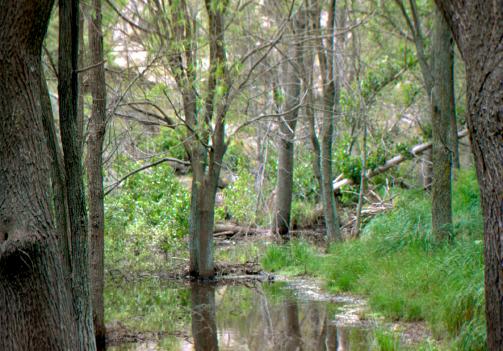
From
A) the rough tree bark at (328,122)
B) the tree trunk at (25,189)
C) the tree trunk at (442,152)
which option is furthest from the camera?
the rough tree bark at (328,122)

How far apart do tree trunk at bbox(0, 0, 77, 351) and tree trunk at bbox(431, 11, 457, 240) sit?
7504 millimetres

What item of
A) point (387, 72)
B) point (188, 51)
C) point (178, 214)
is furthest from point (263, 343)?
point (387, 72)

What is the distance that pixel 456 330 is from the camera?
25.8ft

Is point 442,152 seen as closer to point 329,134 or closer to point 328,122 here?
point 328,122

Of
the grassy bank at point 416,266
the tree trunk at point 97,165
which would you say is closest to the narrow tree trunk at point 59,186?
the tree trunk at point 97,165

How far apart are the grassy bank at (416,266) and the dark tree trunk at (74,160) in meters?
3.90

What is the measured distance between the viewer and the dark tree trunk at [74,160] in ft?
20.2

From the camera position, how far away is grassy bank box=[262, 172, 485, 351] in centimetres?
788

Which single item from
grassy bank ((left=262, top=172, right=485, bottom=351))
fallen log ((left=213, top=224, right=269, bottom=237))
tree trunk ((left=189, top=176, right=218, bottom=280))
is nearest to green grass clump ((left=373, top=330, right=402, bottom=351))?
grassy bank ((left=262, top=172, right=485, bottom=351))

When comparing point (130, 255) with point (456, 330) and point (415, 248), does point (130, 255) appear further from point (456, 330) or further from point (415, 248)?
point (456, 330)

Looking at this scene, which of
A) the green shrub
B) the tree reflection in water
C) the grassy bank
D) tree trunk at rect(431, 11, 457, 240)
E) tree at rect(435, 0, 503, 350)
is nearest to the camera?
tree at rect(435, 0, 503, 350)

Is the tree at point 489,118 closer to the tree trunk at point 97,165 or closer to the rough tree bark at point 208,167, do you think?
the tree trunk at point 97,165

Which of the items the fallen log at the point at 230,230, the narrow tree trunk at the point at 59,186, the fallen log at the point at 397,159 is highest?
the fallen log at the point at 397,159

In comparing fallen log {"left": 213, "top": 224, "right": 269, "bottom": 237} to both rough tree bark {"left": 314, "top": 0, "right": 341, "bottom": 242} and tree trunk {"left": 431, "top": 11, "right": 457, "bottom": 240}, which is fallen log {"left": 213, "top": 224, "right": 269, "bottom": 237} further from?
tree trunk {"left": 431, "top": 11, "right": 457, "bottom": 240}
